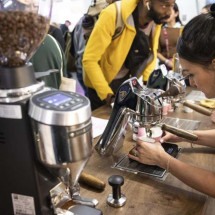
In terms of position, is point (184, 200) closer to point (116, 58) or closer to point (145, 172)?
point (145, 172)

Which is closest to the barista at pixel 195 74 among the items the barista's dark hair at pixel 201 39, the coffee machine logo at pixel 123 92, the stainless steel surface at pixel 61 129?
the barista's dark hair at pixel 201 39

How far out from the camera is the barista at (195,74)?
2.68ft

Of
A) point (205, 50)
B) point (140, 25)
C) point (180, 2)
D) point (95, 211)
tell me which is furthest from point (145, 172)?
point (180, 2)

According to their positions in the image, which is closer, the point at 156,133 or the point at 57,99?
the point at 57,99

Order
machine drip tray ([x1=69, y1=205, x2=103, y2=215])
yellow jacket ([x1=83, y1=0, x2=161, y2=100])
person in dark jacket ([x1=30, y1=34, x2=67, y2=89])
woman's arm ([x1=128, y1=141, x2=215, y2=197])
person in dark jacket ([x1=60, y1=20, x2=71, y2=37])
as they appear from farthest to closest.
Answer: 1. person in dark jacket ([x1=60, y1=20, x2=71, y2=37])
2. yellow jacket ([x1=83, y1=0, x2=161, y2=100])
3. person in dark jacket ([x1=30, y1=34, x2=67, y2=89])
4. woman's arm ([x1=128, y1=141, x2=215, y2=197])
5. machine drip tray ([x1=69, y1=205, x2=103, y2=215])

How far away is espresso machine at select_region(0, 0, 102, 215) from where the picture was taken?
1.59 ft

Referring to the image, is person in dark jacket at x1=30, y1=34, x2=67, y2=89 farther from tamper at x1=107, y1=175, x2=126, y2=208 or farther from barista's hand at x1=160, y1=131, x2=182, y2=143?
tamper at x1=107, y1=175, x2=126, y2=208

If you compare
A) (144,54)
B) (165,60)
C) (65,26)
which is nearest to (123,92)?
(144,54)

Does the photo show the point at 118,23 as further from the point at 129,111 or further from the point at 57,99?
the point at 57,99

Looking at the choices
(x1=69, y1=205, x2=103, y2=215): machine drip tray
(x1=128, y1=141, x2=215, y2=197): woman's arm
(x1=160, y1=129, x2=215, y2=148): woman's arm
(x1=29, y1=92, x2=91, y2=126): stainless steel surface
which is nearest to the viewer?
(x1=29, y1=92, x2=91, y2=126): stainless steel surface

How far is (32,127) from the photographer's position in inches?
20.0

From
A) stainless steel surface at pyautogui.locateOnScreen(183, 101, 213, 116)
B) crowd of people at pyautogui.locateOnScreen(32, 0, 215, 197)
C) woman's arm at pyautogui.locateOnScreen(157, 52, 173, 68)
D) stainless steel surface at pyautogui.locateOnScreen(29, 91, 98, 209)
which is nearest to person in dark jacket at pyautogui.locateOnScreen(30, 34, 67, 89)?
crowd of people at pyautogui.locateOnScreen(32, 0, 215, 197)

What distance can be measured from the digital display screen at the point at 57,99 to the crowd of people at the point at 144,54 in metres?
0.47

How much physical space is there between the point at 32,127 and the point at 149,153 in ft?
1.60
